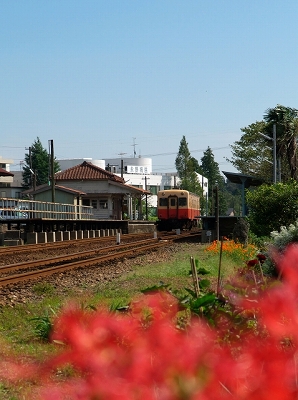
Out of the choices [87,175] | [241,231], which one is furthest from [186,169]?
[241,231]

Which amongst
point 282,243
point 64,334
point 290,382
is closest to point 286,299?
point 290,382

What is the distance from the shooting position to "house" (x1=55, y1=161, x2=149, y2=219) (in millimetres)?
68312

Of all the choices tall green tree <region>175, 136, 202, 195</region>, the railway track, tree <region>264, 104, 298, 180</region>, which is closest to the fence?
the railway track

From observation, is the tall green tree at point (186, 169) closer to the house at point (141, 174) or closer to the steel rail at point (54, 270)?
the house at point (141, 174)

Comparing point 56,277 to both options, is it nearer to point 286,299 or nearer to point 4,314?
point 4,314

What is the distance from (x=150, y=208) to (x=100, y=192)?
44.4 m

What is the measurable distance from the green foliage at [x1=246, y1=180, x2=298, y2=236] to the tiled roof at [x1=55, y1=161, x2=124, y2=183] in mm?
46129

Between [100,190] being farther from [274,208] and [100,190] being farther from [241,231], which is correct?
[274,208]

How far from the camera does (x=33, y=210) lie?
109 feet

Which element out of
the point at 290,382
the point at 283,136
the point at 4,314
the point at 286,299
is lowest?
the point at 4,314

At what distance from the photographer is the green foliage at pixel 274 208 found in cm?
2475

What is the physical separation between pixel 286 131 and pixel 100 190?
90.5 ft

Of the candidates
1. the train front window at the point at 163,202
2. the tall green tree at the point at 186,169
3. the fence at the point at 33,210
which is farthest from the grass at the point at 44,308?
the tall green tree at the point at 186,169

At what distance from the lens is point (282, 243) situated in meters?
12.7
